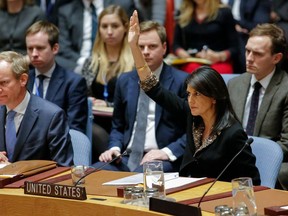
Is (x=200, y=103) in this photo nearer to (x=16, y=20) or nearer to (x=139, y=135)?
→ (x=139, y=135)

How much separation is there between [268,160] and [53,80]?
7.19 ft

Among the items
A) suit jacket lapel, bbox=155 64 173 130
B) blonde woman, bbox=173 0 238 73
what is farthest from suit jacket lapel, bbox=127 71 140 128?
blonde woman, bbox=173 0 238 73

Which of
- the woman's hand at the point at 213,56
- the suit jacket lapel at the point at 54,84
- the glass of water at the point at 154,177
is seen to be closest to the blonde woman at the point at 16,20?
the suit jacket lapel at the point at 54,84

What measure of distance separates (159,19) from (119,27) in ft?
3.69

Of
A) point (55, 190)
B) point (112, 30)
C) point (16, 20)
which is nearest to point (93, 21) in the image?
point (16, 20)

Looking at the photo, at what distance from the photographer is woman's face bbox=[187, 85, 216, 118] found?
4.18 m

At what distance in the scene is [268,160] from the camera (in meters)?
4.27

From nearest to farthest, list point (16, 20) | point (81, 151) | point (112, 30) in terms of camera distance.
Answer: point (81, 151), point (112, 30), point (16, 20)

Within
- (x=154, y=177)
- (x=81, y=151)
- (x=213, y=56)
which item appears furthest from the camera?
(x=213, y=56)

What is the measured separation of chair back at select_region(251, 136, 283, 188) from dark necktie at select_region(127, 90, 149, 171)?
1.09 meters

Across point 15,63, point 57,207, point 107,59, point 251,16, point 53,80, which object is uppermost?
point 251,16

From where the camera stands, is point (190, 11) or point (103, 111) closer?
point (103, 111)

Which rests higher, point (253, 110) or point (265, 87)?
point (265, 87)

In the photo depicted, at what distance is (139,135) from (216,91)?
1229mm
